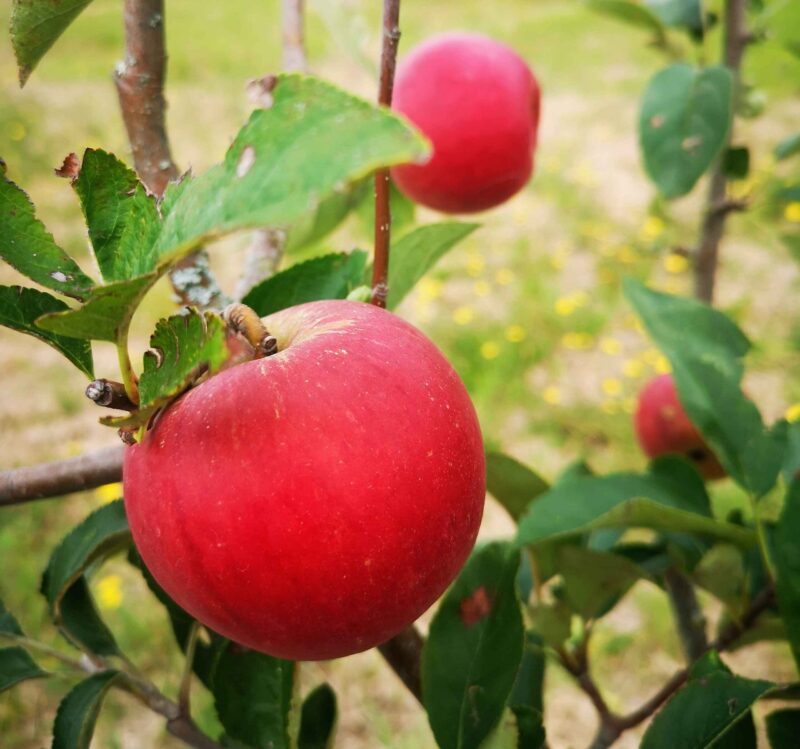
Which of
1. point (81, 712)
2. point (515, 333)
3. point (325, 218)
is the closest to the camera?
point (81, 712)

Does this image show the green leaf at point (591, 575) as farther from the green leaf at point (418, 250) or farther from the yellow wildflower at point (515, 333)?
the yellow wildflower at point (515, 333)

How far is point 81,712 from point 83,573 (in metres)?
0.10

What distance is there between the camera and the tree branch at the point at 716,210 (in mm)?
849

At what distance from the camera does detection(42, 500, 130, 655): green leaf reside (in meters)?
0.51

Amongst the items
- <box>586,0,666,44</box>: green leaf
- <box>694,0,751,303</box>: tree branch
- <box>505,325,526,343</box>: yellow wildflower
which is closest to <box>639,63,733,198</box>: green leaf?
<box>694,0,751,303</box>: tree branch

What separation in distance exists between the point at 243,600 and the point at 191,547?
0.10ft

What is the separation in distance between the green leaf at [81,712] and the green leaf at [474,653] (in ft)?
0.61

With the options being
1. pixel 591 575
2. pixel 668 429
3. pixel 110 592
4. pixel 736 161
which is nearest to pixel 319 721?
pixel 591 575

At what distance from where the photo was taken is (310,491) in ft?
1.09

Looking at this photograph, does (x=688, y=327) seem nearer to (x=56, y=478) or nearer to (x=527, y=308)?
(x=56, y=478)

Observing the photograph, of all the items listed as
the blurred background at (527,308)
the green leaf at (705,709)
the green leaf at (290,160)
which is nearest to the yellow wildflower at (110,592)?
the blurred background at (527,308)

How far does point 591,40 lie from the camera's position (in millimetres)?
4012

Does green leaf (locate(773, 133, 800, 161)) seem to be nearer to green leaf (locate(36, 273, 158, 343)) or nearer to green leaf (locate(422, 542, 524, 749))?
green leaf (locate(422, 542, 524, 749))

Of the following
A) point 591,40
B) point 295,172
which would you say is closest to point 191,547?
point 295,172
